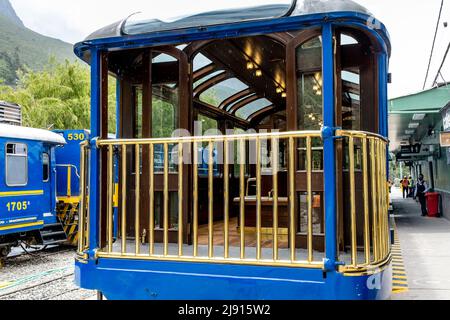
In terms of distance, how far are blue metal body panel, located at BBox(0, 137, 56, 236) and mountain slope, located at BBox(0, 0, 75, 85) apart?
48.3m

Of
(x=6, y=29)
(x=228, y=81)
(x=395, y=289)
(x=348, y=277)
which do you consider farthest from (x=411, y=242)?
(x=6, y=29)

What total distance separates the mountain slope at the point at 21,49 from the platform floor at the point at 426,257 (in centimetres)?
4936

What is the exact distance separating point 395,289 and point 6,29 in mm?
105294

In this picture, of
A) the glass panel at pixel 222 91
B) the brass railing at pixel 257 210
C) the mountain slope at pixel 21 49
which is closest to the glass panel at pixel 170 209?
the brass railing at pixel 257 210

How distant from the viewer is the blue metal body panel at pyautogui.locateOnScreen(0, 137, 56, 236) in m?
8.24

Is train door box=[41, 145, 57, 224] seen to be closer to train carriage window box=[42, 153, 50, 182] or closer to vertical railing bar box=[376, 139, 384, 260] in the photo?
train carriage window box=[42, 153, 50, 182]

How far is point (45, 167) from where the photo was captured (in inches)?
373

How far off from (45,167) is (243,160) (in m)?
6.98

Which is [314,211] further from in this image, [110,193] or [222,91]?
[222,91]

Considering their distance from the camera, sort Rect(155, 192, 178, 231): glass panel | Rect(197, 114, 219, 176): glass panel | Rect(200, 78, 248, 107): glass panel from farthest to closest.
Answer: Rect(197, 114, 219, 176): glass panel
Rect(200, 78, 248, 107): glass panel
Rect(155, 192, 178, 231): glass panel

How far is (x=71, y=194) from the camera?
10.7 m

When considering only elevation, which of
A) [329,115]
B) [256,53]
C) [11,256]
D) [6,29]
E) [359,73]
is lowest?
[11,256]

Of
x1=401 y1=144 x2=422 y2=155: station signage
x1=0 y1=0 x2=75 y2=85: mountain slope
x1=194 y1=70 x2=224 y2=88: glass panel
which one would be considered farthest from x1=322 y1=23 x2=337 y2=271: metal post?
x1=0 y1=0 x2=75 y2=85: mountain slope

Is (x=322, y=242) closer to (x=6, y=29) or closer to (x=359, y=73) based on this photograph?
(x=359, y=73)
